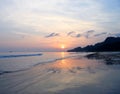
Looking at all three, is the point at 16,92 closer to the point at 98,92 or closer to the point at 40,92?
the point at 40,92

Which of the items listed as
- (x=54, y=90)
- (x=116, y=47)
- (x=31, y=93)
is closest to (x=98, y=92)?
(x=54, y=90)

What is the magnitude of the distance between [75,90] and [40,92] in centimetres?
233

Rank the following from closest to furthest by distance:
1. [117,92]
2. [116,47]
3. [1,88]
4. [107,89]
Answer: [117,92], [107,89], [1,88], [116,47]

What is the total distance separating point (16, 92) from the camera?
13.4 metres

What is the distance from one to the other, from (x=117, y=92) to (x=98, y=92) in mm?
1150

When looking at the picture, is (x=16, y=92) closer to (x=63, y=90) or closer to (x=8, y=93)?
(x=8, y=93)

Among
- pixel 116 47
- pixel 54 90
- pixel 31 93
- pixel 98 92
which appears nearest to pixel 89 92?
pixel 98 92

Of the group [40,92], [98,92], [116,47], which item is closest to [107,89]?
[98,92]

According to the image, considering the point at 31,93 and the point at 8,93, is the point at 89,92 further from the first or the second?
the point at 8,93

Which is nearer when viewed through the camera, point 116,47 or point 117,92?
point 117,92

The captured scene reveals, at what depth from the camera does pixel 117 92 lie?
506 inches

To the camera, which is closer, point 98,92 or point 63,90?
point 98,92

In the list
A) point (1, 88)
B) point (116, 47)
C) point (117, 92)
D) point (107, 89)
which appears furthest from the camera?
point (116, 47)

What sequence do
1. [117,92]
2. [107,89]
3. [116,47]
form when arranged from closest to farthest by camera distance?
[117,92]
[107,89]
[116,47]
